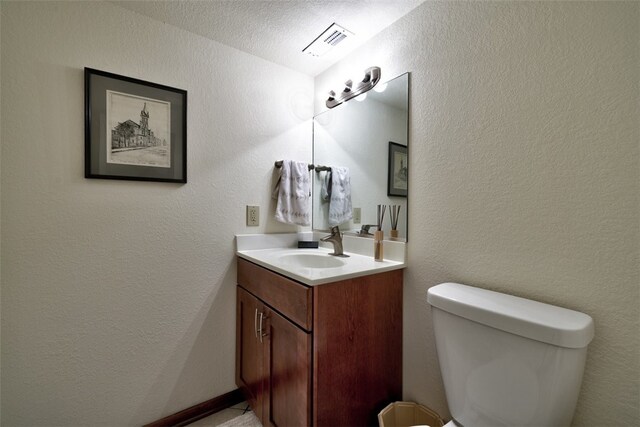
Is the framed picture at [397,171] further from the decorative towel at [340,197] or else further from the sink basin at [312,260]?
the sink basin at [312,260]

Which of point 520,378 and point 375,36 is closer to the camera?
point 520,378

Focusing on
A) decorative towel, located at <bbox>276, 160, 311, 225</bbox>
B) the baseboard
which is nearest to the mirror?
decorative towel, located at <bbox>276, 160, 311, 225</bbox>

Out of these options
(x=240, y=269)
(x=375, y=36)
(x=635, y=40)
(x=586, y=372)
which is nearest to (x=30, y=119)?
(x=240, y=269)

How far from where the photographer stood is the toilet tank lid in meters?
0.66

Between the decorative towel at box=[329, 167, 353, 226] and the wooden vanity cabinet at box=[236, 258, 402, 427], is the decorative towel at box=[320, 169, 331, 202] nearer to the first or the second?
the decorative towel at box=[329, 167, 353, 226]

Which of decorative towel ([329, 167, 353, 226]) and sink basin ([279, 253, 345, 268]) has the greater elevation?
decorative towel ([329, 167, 353, 226])

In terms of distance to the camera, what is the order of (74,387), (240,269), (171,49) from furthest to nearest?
(240,269) → (171,49) → (74,387)

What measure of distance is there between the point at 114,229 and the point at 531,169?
170 cm

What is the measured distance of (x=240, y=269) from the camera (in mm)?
1512

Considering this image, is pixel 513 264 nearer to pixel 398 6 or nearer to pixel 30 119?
pixel 398 6

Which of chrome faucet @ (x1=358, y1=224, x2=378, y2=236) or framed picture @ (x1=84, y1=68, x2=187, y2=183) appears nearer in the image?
framed picture @ (x1=84, y1=68, x2=187, y2=183)

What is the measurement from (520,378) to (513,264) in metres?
0.36

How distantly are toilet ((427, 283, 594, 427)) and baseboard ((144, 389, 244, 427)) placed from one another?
47.5 inches

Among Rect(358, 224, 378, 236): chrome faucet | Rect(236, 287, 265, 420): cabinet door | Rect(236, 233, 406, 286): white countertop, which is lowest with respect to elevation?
Rect(236, 287, 265, 420): cabinet door
